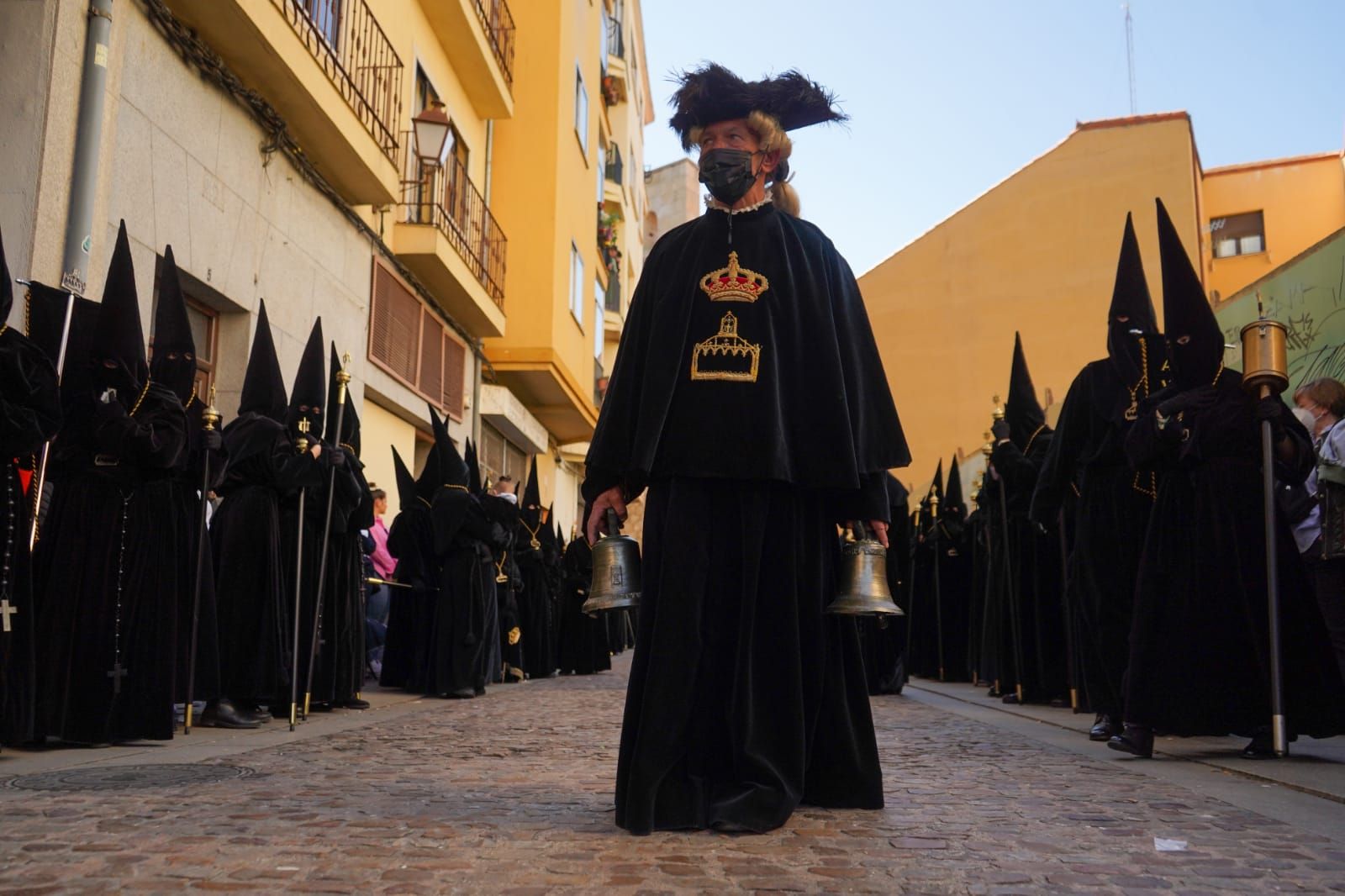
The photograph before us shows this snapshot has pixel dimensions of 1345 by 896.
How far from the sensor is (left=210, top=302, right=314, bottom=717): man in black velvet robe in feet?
27.3

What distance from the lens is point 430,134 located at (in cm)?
1616

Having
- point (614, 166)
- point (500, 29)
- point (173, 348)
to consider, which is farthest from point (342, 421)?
point (614, 166)

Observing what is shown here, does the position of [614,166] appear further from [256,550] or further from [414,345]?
[256,550]

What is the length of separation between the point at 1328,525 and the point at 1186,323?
1315mm

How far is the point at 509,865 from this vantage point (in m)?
3.37

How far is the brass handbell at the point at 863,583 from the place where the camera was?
4.18 metres

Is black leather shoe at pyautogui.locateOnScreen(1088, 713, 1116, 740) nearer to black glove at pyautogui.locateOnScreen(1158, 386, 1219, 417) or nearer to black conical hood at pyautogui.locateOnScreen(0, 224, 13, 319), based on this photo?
black glove at pyautogui.locateOnScreen(1158, 386, 1219, 417)

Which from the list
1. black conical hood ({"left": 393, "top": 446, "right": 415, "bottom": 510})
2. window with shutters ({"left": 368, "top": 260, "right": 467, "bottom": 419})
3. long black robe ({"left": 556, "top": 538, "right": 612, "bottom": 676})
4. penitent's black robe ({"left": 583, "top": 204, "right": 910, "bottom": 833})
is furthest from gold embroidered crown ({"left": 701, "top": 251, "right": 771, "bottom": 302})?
long black robe ({"left": 556, "top": 538, "right": 612, "bottom": 676})

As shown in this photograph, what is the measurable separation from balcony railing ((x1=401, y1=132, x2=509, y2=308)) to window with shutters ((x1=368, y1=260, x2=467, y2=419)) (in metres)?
1.02

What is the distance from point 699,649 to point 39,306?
4696 mm

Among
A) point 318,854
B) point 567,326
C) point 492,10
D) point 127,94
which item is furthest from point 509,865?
point 567,326

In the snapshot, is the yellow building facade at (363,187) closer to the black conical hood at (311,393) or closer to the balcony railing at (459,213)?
the balcony railing at (459,213)

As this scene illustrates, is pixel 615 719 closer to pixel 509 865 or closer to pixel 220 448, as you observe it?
pixel 220 448

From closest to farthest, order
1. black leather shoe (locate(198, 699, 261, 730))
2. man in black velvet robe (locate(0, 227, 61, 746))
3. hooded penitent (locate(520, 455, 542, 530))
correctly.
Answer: man in black velvet robe (locate(0, 227, 61, 746)) → black leather shoe (locate(198, 699, 261, 730)) → hooded penitent (locate(520, 455, 542, 530))
